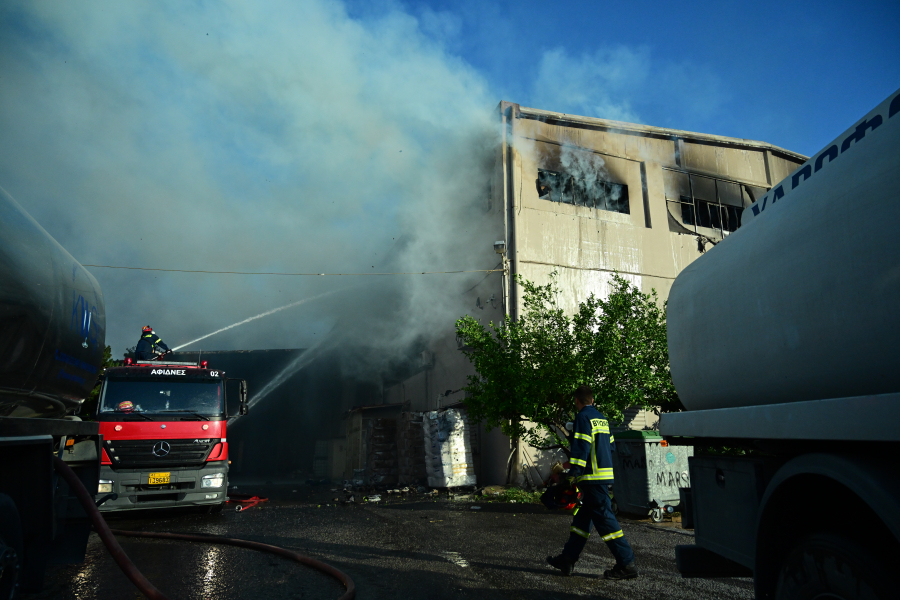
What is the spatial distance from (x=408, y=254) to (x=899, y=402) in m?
16.2

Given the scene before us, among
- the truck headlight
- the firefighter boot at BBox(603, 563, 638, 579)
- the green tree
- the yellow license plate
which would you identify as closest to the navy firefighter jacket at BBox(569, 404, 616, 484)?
the firefighter boot at BBox(603, 563, 638, 579)

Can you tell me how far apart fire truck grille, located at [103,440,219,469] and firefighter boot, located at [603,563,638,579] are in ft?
21.3

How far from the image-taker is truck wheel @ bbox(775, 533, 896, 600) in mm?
1739

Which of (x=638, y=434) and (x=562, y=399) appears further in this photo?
(x=562, y=399)

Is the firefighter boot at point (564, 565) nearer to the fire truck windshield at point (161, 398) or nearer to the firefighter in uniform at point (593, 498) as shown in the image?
the firefighter in uniform at point (593, 498)

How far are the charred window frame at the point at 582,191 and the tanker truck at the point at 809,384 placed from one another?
41.0ft

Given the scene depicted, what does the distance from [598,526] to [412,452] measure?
34.1 feet

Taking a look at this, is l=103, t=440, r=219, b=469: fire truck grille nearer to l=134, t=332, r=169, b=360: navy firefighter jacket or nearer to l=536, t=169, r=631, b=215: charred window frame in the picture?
l=134, t=332, r=169, b=360: navy firefighter jacket

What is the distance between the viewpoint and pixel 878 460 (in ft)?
5.81

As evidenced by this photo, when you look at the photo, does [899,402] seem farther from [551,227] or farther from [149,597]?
[551,227]

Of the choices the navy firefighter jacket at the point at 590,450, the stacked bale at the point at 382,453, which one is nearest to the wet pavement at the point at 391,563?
the navy firefighter jacket at the point at 590,450

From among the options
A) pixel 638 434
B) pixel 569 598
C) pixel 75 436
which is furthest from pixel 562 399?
pixel 75 436

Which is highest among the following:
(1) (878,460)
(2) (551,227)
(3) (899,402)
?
(2) (551,227)

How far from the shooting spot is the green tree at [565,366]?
33.4ft
